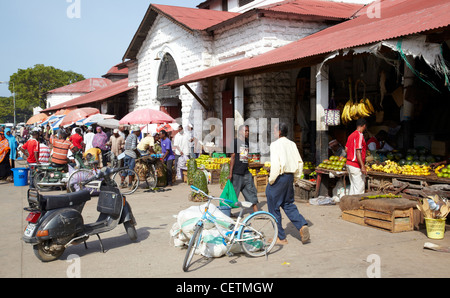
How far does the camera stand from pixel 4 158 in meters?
13.9

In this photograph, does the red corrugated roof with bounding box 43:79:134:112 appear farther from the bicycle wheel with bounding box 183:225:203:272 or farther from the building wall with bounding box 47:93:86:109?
the building wall with bounding box 47:93:86:109

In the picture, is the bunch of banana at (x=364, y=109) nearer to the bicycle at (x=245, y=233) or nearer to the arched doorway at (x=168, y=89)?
the bicycle at (x=245, y=233)

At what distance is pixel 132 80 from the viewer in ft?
75.9

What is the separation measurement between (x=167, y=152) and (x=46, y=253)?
272 inches

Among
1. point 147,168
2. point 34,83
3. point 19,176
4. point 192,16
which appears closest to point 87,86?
point 34,83

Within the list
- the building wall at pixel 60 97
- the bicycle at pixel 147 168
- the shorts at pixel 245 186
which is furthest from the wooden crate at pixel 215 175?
the building wall at pixel 60 97

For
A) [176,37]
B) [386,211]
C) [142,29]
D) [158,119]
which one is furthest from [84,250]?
[142,29]

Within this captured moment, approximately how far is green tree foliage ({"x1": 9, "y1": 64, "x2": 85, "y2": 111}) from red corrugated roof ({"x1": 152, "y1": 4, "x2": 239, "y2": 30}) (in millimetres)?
58644

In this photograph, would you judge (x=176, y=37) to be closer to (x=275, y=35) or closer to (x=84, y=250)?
(x=275, y=35)

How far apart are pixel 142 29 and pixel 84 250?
15.7 metres

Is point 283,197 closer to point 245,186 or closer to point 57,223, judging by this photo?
point 245,186

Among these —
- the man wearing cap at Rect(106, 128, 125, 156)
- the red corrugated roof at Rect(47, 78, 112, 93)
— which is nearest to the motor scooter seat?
the man wearing cap at Rect(106, 128, 125, 156)

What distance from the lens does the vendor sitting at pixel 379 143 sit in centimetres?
1055

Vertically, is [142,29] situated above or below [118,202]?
above
